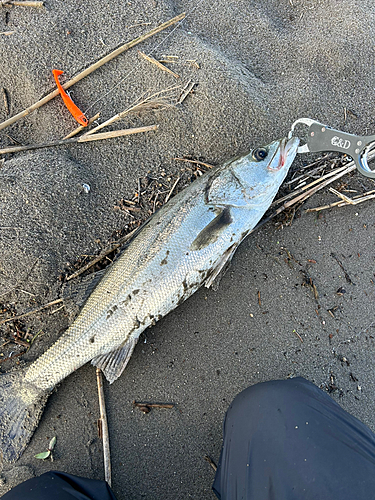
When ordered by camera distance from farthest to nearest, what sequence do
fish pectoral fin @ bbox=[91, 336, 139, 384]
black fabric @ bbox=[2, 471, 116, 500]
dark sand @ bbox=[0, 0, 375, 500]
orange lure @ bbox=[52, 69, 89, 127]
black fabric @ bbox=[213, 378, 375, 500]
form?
orange lure @ bbox=[52, 69, 89, 127] → dark sand @ bbox=[0, 0, 375, 500] → fish pectoral fin @ bbox=[91, 336, 139, 384] → black fabric @ bbox=[2, 471, 116, 500] → black fabric @ bbox=[213, 378, 375, 500]

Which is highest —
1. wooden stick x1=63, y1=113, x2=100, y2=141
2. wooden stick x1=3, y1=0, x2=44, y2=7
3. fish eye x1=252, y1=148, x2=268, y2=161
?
wooden stick x1=3, y1=0, x2=44, y2=7

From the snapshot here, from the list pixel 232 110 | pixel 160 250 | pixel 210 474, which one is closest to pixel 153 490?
pixel 210 474

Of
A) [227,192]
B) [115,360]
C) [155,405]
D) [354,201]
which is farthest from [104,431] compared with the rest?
[354,201]

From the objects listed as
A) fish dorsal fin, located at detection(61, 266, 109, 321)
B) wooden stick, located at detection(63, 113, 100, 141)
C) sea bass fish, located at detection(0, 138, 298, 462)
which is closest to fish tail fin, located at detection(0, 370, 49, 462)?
sea bass fish, located at detection(0, 138, 298, 462)

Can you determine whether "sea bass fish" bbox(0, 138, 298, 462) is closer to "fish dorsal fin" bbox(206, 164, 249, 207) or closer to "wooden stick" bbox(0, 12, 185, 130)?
"fish dorsal fin" bbox(206, 164, 249, 207)

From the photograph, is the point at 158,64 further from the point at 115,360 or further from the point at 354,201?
the point at 115,360

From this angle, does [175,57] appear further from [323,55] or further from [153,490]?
[153,490]
